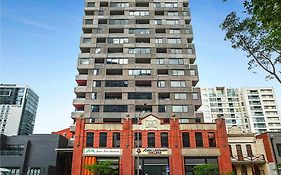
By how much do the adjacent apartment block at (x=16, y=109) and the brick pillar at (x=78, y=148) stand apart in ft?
365

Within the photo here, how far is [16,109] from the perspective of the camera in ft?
450

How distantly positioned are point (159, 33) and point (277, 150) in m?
36.6

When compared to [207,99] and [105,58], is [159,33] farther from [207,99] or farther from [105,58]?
[207,99]

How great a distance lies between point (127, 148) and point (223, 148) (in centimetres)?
1385

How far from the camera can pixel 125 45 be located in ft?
193

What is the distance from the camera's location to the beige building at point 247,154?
38719 millimetres

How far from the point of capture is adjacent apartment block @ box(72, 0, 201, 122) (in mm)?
51812

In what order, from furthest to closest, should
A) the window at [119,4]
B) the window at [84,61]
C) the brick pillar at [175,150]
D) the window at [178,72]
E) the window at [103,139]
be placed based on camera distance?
1. the window at [119,4]
2. the window at [84,61]
3. the window at [178,72]
4. the window at [103,139]
5. the brick pillar at [175,150]

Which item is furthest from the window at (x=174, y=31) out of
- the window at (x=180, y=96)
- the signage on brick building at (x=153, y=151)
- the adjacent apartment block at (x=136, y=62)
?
the signage on brick building at (x=153, y=151)

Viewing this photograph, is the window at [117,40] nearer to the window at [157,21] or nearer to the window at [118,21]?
the window at [118,21]

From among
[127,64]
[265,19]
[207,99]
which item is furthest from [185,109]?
[207,99]

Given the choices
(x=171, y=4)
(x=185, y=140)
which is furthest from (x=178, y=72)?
(x=185, y=140)

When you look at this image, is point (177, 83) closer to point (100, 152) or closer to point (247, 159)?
point (247, 159)

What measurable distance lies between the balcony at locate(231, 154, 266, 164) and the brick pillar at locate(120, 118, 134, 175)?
52.2 feet
